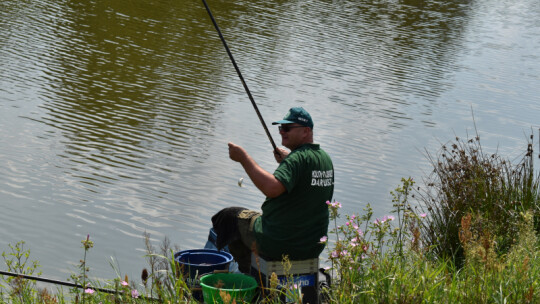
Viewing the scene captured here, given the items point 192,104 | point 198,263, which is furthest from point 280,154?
point 192,104

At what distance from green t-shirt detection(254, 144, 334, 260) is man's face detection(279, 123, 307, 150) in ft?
0.59

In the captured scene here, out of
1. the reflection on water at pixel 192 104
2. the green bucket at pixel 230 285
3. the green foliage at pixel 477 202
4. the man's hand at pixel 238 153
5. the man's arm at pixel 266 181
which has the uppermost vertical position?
the man's hand at pixel 238 153

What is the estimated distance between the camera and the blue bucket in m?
4.50

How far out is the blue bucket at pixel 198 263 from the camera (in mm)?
4496

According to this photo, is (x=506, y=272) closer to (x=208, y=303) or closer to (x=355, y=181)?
(x=208, y=303)

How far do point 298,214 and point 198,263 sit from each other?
804 mm

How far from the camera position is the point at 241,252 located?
4.97m

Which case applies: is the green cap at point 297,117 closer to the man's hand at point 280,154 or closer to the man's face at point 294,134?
the man's face at point 294,134

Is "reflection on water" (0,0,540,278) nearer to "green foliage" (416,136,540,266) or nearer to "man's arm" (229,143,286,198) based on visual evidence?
"green foliage" (416,136,540,266)

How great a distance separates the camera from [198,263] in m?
4.91

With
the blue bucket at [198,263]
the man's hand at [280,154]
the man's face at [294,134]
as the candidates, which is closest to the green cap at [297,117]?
the man's face at [294,134]

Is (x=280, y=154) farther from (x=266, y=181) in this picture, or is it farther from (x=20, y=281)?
(x=20, y=281)

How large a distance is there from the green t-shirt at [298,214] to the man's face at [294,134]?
18 cm

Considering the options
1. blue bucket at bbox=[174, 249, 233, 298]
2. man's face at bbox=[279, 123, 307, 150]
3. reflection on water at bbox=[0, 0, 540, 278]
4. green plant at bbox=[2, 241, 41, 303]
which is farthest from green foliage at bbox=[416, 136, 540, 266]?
green plant at bbox=[2, 241, 41, 303]
